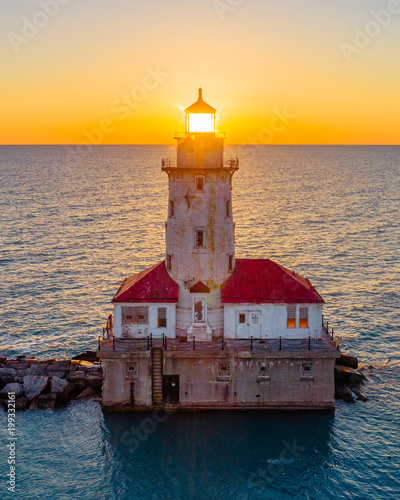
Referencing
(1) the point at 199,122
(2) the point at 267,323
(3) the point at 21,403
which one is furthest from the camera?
(1) the point at 199,122

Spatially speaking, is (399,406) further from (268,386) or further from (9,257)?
A: (9,257)

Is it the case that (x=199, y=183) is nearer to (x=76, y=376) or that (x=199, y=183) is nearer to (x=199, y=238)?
(x=199, y=238)

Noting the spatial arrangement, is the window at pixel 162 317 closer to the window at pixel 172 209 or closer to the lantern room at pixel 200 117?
the window at pixel 172 209

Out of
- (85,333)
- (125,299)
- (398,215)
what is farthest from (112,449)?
(398,215)

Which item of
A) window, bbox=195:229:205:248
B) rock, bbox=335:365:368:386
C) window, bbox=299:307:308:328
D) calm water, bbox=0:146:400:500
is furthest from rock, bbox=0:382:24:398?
rock, bbox=335:365:368:386

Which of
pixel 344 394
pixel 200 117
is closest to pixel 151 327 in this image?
pixel 344 394
